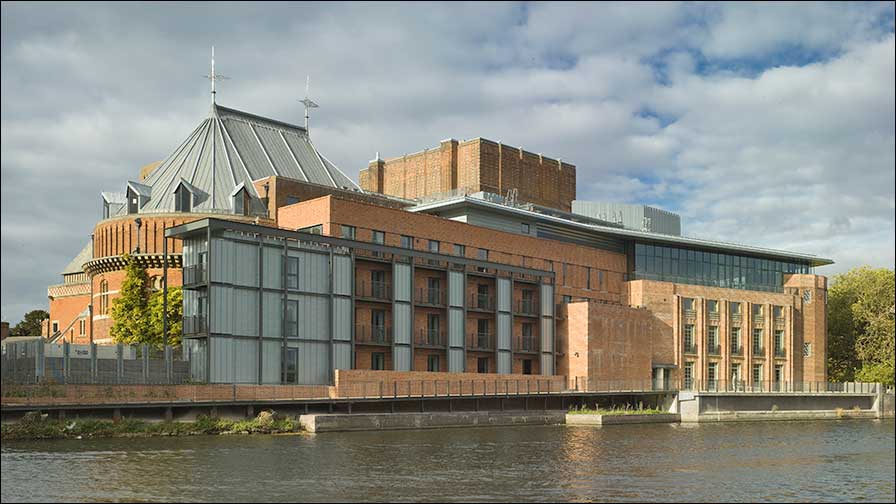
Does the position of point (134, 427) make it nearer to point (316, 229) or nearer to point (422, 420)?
point (422, 420)

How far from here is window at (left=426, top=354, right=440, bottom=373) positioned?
2603 inches

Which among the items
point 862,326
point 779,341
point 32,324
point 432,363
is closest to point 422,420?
point 432,363

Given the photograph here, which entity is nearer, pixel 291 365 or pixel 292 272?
pixel 291 365

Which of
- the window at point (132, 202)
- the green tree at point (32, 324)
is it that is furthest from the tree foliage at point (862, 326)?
the green tree at point (32, 324)

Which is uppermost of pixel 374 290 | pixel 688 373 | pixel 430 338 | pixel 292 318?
pixel 374 290

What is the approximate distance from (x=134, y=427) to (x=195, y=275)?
1151cm

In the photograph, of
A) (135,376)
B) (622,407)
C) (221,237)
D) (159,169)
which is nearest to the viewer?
(135,376)

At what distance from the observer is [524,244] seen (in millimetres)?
75750

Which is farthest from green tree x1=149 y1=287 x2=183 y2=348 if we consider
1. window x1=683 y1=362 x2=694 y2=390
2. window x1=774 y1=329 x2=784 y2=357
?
window x1=774 y1=329 x2=784 y2=357

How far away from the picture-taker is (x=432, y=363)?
6638 centimetres

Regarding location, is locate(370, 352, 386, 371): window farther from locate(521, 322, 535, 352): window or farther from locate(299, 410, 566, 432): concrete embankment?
locate(521, 322, 535, 352): window

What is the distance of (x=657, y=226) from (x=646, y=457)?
5683 centimetres

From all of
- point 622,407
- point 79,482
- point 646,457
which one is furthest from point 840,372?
point 79,482

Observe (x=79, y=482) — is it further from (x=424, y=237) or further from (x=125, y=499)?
(x=424, y=237)
